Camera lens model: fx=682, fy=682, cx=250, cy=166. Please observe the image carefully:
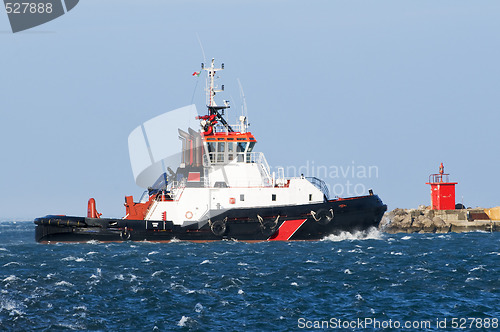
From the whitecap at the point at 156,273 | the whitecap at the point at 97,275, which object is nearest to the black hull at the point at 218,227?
the whitecap at the point at 97,275

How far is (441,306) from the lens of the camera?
21891 mm

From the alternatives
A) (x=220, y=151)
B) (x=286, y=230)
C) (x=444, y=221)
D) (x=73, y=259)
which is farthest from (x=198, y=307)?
(x=444, y=221)

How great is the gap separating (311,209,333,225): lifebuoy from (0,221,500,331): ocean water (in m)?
3.25

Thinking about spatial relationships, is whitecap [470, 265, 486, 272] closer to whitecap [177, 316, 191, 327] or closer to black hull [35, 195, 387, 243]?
black hull [35, 195, 387, 243]

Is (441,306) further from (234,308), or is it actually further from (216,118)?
(216,118)

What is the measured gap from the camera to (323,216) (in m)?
39.8

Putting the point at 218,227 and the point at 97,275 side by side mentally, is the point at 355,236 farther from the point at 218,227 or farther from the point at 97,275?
the point at 97,275

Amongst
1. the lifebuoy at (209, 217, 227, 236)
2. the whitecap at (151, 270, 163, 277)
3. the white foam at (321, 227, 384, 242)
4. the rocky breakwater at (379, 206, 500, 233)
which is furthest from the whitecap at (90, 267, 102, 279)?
the rocky breakwater at (379, 206, 500, 233)

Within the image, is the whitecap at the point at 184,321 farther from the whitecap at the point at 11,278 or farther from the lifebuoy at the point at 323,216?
the lifebuoy at the point at 323,216

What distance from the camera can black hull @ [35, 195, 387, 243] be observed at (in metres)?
39.3

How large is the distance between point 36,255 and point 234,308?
1616cm

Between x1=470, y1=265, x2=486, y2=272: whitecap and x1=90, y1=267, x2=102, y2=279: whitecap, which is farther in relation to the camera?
x1=470, y1=265, x2=486, y2=272: whitecap

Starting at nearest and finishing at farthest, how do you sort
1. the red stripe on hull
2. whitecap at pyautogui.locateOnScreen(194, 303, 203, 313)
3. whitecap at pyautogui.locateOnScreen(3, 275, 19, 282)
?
whitecap at pyautogui.locateOnScreen(194, 303, 203, 313) → whitecap at pyautogui.locateOnScreen(3, 275, 19, 282) → the red stripe on hull

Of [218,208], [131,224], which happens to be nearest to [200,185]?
[218,208]
